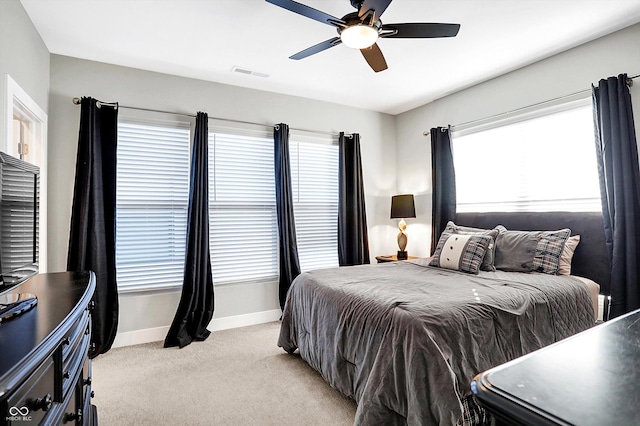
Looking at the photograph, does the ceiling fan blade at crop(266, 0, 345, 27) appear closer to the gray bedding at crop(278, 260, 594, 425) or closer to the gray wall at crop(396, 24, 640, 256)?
the gray bedding at crop(278, 260, 594, 425)

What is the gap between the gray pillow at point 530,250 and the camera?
294 cm

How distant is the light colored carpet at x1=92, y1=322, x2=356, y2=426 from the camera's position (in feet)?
7.08

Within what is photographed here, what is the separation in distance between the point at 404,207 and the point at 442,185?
1.81 feet

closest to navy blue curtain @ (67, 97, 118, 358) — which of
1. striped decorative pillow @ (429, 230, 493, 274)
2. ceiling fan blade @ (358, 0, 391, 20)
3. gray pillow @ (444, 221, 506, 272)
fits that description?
ceiling fan blade @ (358, 0, 391, 20)

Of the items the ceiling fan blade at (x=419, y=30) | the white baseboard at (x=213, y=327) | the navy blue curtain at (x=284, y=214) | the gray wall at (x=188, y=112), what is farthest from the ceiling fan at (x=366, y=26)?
the white baseboard at (x=213, y=327)

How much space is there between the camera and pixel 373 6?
6.55 feet

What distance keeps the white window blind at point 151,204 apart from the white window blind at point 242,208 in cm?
33

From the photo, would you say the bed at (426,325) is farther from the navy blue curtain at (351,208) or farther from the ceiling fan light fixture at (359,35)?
the ceiling fan light fixture at (359,35)

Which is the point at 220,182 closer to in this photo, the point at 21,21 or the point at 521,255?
the point at 21,21

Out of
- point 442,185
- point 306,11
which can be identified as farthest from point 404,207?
point 306,11

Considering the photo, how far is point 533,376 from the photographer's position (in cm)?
60

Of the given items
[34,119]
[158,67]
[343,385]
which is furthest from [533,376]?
[158,67]

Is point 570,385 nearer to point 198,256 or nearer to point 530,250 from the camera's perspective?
point 530,250

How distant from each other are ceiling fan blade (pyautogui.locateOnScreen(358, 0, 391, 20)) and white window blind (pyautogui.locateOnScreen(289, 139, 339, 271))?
2.37 m
